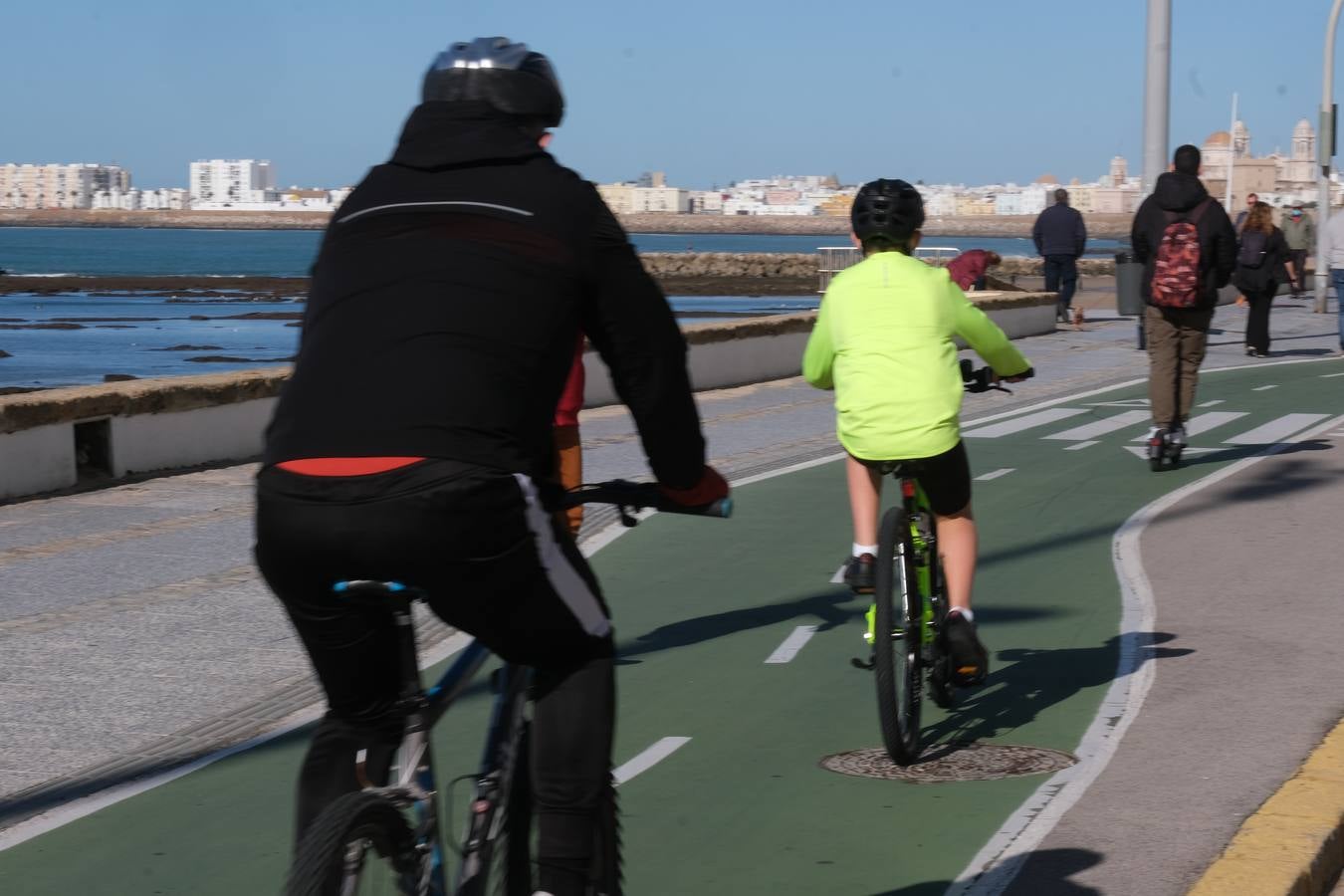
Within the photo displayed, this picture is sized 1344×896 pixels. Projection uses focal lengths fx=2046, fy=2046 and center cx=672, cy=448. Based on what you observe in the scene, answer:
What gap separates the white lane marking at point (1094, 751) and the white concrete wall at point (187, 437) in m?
6.11

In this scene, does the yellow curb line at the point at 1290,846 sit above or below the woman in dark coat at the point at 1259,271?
below

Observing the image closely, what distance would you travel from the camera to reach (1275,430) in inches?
640

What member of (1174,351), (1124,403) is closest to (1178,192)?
(1174,351)

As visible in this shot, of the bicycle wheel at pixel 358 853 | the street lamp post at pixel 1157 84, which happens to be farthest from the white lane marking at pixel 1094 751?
the street lamp post at pixel 1157 84

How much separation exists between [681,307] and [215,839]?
210 ft

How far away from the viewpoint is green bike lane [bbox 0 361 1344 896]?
17.0 feet

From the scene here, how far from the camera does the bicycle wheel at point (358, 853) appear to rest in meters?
2.81

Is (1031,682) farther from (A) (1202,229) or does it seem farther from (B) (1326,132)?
(B) (1326,132)

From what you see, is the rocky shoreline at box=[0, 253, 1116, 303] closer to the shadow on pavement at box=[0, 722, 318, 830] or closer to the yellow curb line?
the shadow on pavement at box=[0, 722, 318, 830]

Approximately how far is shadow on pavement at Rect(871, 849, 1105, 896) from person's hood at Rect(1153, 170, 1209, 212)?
28.4 feet

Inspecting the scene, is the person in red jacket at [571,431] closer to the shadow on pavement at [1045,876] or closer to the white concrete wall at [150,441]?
the shadow on pavement at [1045,876]

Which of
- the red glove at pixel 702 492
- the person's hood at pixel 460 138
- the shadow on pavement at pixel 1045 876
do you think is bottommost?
the shadow on pavement at pixel 1045 876

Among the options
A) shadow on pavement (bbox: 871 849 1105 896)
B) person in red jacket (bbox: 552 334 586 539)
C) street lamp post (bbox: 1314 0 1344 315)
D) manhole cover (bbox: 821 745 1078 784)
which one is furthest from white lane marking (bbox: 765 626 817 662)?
street lamp post (bbox: 1314 0 1344 315)

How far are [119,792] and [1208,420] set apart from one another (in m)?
12.7
